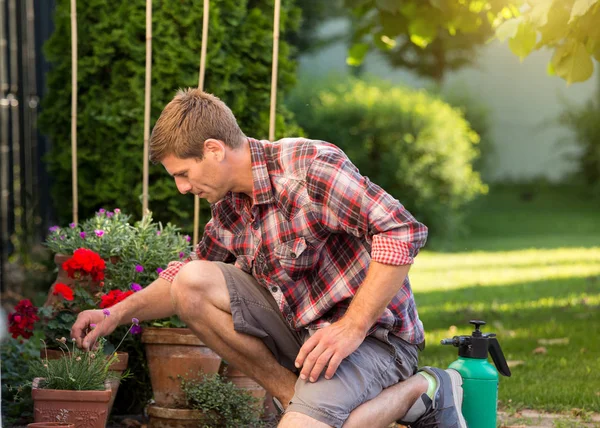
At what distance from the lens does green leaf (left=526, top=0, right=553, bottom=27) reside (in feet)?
12.9

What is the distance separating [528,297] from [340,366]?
4696 millimetres

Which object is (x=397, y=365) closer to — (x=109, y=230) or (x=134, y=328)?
(x=134, y=328)

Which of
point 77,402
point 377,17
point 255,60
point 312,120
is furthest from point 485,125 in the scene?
point 77,402

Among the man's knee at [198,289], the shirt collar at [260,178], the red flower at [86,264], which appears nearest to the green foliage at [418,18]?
the red flower at [86,264]

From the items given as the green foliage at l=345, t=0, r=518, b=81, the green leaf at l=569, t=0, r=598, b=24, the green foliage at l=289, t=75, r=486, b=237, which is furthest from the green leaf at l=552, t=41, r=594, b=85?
the green foliage at l=289, t=75, r=486, b=237

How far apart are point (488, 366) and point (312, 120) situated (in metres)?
9.98

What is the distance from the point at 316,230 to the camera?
2725mm

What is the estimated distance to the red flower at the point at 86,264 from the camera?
11.0 ft

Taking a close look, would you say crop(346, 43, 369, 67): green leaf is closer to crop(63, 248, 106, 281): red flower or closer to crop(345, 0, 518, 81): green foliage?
crop(345, 0, 518, 81): green foliage

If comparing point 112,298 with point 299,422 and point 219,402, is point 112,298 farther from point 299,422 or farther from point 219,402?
point 299,422

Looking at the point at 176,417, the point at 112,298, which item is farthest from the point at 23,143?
the point at 176,417

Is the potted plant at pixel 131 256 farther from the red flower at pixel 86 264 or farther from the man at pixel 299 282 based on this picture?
the man at pixel 299 282

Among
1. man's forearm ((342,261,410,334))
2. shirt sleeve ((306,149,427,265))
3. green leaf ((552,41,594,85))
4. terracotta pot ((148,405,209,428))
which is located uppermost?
green leaf ((552,41,594,85))

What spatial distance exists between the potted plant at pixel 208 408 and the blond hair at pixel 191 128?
0.94 m
